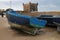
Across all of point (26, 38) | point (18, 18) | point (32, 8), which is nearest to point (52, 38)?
point (26, 38)

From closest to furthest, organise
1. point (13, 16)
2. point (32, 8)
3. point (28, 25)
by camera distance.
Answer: point (28, 25) < point (13, 16) < point (32, 8)

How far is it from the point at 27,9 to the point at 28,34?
48.3ft

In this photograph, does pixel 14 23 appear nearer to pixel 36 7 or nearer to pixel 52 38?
pixel 52 38

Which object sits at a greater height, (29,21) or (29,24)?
(29,21)

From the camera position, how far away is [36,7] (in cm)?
2358

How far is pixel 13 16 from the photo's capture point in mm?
9961

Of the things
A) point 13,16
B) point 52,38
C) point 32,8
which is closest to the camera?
point 52,38

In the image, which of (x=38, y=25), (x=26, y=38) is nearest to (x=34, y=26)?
(x=38, y=25)

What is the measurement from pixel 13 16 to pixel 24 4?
14606 millimetres

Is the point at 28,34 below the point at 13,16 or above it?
below

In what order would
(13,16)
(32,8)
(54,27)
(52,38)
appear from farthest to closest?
1. (32,8)
2. (54,27)
3. (13,16)
4. (52,38)

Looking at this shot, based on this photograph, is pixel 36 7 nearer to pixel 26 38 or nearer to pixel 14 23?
pixel 14 23

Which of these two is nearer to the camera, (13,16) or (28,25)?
(28,25)

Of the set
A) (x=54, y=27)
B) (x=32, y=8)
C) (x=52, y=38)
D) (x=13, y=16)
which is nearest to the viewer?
(x=52, y=38)
